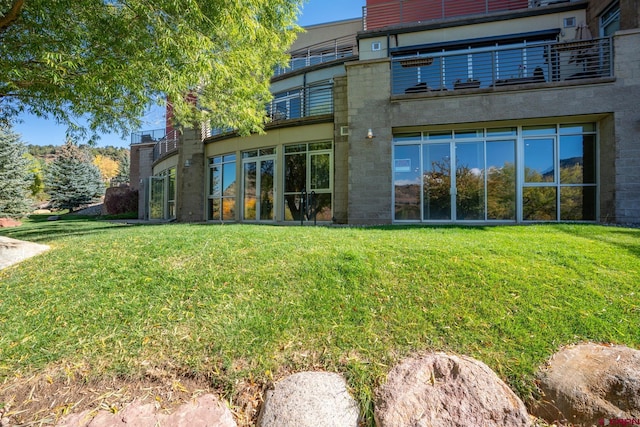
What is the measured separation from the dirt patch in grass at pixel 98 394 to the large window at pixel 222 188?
447 inches

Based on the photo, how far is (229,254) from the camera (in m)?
4.55

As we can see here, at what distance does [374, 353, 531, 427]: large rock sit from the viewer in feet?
7.07

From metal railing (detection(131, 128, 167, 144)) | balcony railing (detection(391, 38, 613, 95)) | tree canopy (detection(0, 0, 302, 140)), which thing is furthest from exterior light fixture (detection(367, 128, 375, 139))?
metal railing (detection(131, 128, 167, 144))

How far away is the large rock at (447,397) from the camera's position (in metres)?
2.16

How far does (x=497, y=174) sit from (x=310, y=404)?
367 inches

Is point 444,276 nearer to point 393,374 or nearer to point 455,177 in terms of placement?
point 393,374

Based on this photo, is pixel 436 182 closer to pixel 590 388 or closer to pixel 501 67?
pixel 501 67

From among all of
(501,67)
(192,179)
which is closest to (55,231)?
(192,179)

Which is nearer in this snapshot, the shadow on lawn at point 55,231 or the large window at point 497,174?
the shadow on lawn at point 55,231

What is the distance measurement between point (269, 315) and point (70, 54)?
5111 mm

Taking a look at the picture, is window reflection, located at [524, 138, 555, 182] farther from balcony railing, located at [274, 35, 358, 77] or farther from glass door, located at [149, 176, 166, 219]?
glass door, located at [149, 176, 166, 219]

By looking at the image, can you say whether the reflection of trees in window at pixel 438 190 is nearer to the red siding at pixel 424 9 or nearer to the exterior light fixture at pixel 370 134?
the exterior light fixture at pixel 370 134

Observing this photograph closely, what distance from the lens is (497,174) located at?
31.6ft

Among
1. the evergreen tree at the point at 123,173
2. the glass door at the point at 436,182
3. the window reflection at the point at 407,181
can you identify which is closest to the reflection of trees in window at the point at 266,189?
the window reflection at the point at 407,181
